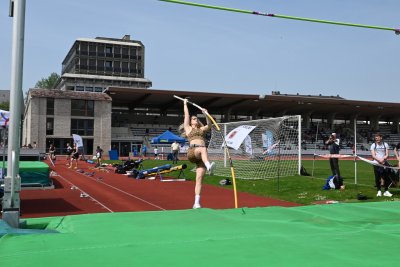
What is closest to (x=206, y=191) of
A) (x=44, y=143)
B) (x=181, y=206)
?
(x=181, y=206)

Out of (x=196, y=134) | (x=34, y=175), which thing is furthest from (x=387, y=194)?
(x=34, y=175)

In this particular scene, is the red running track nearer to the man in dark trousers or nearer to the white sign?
the man in dark trousers

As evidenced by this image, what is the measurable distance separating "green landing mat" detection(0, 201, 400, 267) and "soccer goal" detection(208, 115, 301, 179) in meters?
11.1

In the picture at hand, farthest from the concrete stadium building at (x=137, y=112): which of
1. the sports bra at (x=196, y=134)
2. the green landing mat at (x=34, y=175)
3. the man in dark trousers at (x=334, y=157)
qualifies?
the sports bra at (x=196, y=134)

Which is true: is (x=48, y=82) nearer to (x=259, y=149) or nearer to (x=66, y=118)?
(x=66, y=118)

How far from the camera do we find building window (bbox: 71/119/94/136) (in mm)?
46344

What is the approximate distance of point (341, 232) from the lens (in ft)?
13.0

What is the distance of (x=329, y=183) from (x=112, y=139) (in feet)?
132

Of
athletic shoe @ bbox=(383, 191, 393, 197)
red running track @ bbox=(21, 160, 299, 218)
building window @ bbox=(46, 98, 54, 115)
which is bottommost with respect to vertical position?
red running track @ bbox=(21, 160, 299, 218)

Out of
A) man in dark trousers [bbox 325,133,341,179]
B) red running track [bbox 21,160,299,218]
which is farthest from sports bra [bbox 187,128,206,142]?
man in dark trousers [bbox 325,133,341,179]

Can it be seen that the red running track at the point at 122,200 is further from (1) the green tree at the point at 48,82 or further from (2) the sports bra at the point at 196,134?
(1) the green tree at the point at 48,82

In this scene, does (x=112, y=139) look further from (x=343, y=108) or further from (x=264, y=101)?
(x=343, y=108)

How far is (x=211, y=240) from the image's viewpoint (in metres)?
3.54

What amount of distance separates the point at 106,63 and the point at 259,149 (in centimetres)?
7151
